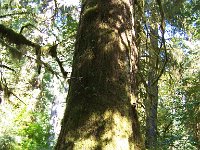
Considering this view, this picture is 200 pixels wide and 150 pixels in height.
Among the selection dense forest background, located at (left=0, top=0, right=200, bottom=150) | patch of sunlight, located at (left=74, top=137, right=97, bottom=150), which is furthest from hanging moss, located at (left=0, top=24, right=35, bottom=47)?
patch of sunlight, located at (left=74, top=137, right=97, bottom=150)

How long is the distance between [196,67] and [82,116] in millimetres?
10618

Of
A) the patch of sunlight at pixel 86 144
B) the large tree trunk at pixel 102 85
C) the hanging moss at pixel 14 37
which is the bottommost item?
the patch of sunlight at pixel 86 144

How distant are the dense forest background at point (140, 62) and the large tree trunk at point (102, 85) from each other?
125 centimetres

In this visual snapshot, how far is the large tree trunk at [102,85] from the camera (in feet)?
6.92

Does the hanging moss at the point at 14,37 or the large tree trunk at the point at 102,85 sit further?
the hanging moss at the point at 14,37

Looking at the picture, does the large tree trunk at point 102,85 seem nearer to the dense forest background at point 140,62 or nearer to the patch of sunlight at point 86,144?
the patch of sunlight at point 86,144

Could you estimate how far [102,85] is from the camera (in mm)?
→ 2307

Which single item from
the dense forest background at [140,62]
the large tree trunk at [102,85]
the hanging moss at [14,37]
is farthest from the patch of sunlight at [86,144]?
the hanging moss at [14,37]

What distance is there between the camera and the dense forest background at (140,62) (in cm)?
433

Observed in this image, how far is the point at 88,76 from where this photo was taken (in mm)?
2381

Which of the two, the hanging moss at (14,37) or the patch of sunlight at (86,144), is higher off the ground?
the hanging moss at (14,37)

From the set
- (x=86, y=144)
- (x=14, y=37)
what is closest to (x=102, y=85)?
(x=86, y=144)

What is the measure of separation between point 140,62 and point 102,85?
A: 2970mm

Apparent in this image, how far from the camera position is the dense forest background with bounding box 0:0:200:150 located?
4.33 meters
